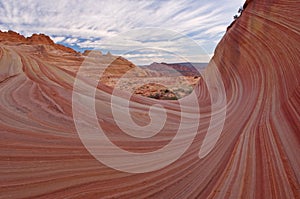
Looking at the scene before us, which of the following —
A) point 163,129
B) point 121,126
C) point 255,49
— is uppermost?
point 255,49

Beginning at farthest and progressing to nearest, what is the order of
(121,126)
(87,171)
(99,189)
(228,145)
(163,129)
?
(163,129), (121,126), (228,145), (87,171), (99,189)

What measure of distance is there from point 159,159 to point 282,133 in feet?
3.10

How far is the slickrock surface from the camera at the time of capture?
1.35 m

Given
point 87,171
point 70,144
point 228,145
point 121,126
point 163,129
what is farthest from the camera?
point 163,129

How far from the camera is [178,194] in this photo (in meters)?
1.40

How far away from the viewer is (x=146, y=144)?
207cm

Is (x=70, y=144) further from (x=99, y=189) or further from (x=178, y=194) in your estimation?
(x=178, y=194)

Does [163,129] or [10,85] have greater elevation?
[10,85]

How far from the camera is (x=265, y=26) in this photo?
13.4 feet

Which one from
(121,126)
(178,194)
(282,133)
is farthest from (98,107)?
(282,133)

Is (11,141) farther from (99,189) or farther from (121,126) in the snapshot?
(121,126)

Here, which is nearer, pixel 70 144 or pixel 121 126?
pixel 70 144

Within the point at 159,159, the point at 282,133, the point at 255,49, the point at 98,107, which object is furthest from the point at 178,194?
the point at 255,49

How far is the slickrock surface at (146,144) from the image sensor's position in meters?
1.35
